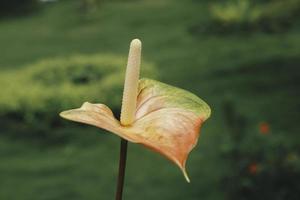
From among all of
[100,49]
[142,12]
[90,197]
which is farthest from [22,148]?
[142,12]

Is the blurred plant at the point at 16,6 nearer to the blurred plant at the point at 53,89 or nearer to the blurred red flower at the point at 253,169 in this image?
the blurred plant at the point at 53,89

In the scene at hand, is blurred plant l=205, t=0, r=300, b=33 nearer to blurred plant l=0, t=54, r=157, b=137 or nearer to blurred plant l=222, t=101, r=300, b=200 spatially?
blurred plant l=0, t=54, r=157, b=137

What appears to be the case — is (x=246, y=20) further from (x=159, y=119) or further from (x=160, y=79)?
(x=159, y=119)

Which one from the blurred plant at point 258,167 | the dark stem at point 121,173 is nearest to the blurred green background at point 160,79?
the blurred plant at point 258,167

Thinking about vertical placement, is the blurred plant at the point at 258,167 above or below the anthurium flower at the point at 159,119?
below

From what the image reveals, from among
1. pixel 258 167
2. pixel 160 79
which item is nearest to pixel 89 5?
pixel 160 79

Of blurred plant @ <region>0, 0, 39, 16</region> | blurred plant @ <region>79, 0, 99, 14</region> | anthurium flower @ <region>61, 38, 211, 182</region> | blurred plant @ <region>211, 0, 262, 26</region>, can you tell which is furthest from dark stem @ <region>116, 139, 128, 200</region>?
blurred plant @ <region>0, 0, 39, 16</region>

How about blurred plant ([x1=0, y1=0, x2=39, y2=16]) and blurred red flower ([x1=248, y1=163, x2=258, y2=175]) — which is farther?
blurred plant ([x1=0, y1=0, x2=39, y2=16])

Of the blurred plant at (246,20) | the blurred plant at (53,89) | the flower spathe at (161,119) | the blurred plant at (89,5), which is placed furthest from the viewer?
the blurred plant at (89,5)
